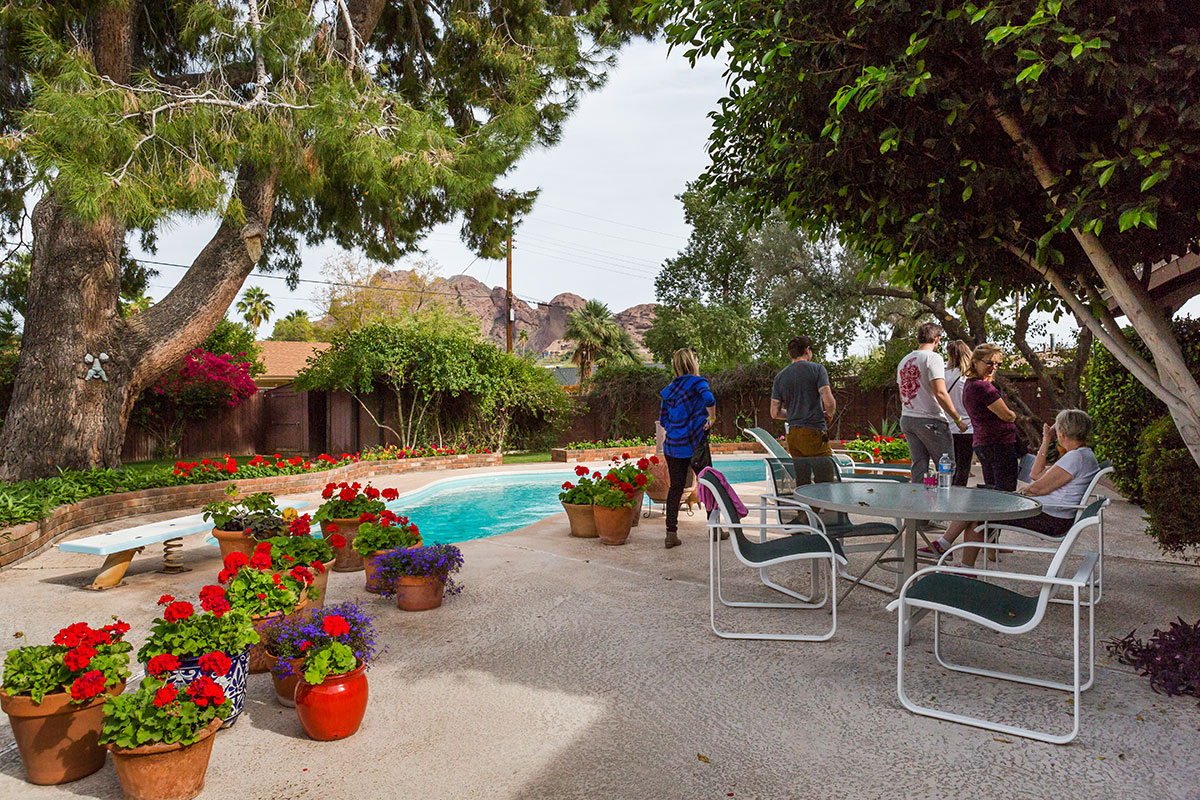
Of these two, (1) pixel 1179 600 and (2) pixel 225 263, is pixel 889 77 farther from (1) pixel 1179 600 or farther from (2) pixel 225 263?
(2) pixel 225 263

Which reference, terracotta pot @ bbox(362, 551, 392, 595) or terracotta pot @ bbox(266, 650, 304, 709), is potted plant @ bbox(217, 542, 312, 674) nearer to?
terracotta pot @ bbox(266, 650, 304, 709)

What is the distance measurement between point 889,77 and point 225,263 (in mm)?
8576

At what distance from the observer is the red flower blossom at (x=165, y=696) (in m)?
2.14

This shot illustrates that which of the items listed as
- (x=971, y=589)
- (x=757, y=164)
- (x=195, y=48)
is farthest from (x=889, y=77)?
(x=195, y=48)

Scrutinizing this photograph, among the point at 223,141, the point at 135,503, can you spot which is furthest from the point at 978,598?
the point at 135,503

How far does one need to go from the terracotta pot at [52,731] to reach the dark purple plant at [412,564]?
1718 mm

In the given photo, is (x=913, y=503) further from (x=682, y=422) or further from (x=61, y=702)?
(x=61, y=702)

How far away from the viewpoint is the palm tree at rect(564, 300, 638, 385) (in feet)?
93.2

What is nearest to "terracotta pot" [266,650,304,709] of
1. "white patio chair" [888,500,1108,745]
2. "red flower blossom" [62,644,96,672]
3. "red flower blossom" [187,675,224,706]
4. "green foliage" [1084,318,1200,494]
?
"red flower blossom" [187,675,224,706]

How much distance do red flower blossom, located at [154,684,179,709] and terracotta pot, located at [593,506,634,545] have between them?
3.69 metres

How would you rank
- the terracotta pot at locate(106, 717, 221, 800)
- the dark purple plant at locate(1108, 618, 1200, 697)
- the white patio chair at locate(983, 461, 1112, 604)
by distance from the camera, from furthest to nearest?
the white patio chair at locate(983, 461, 1112, 604), the dark purple plant at locate(1108, 618, 1200, 697), the terracotta pot at locate(106, 717, 221, 800)

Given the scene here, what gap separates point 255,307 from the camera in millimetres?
39031

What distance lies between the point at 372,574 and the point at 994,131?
3869mm

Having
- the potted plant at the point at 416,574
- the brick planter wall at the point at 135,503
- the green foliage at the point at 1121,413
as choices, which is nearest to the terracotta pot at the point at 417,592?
the potted plant at the point at 416,574
